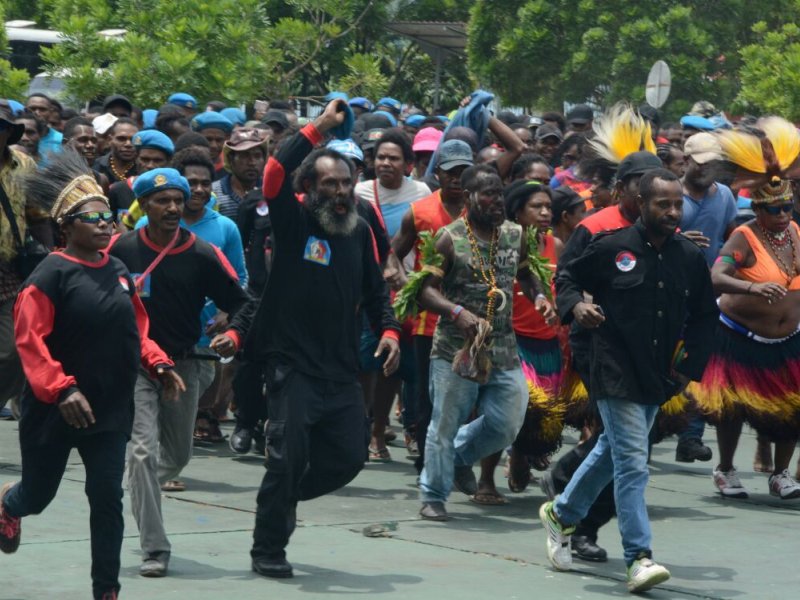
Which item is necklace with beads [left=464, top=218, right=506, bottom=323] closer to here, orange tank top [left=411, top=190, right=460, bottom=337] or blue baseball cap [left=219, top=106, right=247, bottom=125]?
orange tank top [left=411, top=190, right=460, bottom=337]

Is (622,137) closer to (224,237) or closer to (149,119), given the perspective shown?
(224,237)

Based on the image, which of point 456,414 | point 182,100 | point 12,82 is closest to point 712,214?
point 456,414

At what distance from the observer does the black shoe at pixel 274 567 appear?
721 cm

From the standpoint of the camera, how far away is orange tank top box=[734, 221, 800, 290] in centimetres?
973

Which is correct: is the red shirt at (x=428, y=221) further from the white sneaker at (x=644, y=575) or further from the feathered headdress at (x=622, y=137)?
the white sneaker at (x=644, y=575)

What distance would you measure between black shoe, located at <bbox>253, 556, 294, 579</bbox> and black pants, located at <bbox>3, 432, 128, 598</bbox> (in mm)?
980

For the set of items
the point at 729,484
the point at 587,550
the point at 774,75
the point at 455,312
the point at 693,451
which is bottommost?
the point at 693,451

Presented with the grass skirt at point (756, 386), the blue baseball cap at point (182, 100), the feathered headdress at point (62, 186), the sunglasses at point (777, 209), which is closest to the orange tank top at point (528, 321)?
the grass skirt at point (756, 386)

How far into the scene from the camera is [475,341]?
8492 millimetres

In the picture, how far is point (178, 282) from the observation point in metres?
7.95

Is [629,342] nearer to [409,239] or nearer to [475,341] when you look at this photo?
[475,341]

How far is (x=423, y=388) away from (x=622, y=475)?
2.35 metres

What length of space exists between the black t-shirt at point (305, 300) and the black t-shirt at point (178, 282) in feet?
1.49

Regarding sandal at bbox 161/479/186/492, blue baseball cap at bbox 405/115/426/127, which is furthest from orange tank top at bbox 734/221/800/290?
blue baseball cap at bbox 405/115/426/127
